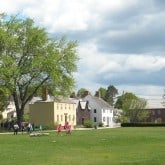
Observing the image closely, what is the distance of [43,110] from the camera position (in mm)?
105688

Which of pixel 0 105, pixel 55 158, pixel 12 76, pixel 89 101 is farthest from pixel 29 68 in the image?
pixel 89 101

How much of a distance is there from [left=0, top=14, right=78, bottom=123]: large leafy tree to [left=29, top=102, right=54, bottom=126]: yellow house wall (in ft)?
76.6

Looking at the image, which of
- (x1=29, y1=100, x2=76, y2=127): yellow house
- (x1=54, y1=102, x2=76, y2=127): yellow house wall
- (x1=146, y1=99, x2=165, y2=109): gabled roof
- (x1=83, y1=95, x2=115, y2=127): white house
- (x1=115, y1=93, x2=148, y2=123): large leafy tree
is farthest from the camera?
(x1=146, y1=99, x2=165, y2=109): gabled roof

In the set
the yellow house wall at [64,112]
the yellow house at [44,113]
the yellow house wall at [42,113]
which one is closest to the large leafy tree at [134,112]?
the yellow house wall at [64,112]

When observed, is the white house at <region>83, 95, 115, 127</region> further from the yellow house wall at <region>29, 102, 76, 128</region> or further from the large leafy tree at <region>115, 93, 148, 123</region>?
the yellow house wall at <region>29, 102, 76, 128</region>

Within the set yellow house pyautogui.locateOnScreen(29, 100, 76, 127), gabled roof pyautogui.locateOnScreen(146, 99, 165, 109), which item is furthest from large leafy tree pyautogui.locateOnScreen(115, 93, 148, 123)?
yellow house pyautogui.locateOnScreen(29, 100, 76, 127)

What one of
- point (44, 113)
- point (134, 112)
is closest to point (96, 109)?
point (134, 112)

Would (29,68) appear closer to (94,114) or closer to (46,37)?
(46,37)

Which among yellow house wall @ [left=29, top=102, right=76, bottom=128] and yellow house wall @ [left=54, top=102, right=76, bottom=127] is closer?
yellow house wall @ [left=29, top=102, right=76, bottom=128]

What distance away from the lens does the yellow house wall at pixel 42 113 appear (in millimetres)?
105125

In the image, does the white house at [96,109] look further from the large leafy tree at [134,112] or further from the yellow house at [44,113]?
the yellow house at [44,113]

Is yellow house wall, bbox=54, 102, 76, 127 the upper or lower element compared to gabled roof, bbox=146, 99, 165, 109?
lower

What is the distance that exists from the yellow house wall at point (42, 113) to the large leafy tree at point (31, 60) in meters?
23.3

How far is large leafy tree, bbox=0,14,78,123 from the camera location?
249ft
